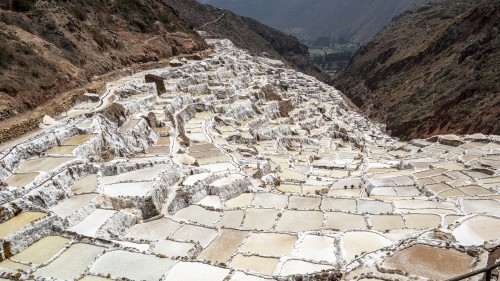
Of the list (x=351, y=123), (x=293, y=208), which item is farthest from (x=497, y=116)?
(x=293, y=208)

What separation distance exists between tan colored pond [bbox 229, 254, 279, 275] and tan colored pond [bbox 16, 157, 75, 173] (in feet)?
31.4

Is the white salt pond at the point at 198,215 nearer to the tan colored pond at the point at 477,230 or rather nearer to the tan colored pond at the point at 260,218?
the tan colored pond at the point at 260,218

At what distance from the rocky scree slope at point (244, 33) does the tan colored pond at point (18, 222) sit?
8584 centimetres

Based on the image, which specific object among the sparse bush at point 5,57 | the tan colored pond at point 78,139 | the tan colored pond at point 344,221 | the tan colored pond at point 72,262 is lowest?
the tan colored pond at point 72,262

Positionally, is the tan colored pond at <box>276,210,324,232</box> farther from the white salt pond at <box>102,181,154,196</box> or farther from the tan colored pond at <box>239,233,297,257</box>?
the white salt pond at <box>102,181,154,196</box>

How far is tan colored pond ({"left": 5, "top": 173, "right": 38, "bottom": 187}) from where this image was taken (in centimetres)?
1664

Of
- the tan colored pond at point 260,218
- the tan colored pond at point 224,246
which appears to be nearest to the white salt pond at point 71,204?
the tan colored pond at point 224,246

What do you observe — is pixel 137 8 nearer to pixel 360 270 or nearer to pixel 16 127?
pixel 16 127

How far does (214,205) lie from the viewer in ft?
62.8

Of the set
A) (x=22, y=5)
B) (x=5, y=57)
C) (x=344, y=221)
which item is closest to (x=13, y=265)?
→ (x=344, y=221)

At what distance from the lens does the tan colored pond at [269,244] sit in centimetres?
1451

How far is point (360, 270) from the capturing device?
11484 mm

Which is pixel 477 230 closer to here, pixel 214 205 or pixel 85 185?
pixel 214 205

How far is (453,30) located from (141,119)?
71.9 meters
